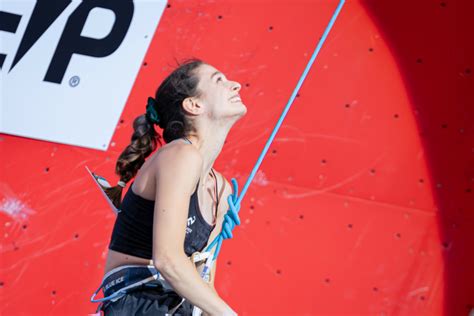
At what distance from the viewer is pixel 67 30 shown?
8.25ft

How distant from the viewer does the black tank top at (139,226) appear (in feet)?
5.21

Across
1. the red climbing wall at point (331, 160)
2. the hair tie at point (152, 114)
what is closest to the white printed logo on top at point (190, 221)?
the hair tie at point (152, 114)

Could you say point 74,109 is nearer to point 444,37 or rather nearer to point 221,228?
point 221,228

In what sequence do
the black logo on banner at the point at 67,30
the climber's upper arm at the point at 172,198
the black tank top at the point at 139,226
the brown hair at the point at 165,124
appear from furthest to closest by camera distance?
the black logo on banner at the point at 67,30 < the brown hair at the point at 165,124 < the black tank top at the point at 139,226 < the climber's upper arm at the point at 172,198

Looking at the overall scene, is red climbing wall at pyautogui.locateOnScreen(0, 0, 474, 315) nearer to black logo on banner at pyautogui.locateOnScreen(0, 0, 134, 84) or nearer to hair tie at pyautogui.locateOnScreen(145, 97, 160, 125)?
black logo on banner at pyautogui.locateOnScreen(0, 0, 134, 84)

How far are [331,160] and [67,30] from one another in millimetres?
1096

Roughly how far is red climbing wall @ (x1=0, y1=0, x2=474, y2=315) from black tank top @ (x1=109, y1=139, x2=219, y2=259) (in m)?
0.89

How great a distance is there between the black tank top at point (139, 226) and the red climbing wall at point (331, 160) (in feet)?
2.92

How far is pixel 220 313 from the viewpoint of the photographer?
146cm

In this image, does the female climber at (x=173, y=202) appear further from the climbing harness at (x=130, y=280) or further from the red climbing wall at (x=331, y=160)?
the red climbing wall at (x=331, y=160)

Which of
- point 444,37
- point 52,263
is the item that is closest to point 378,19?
point 444,37

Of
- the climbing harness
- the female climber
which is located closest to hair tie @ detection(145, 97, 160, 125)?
the female climber

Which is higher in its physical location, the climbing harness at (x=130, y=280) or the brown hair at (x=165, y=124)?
the brown hair at (x=165, y=124)

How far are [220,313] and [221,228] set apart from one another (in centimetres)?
44
